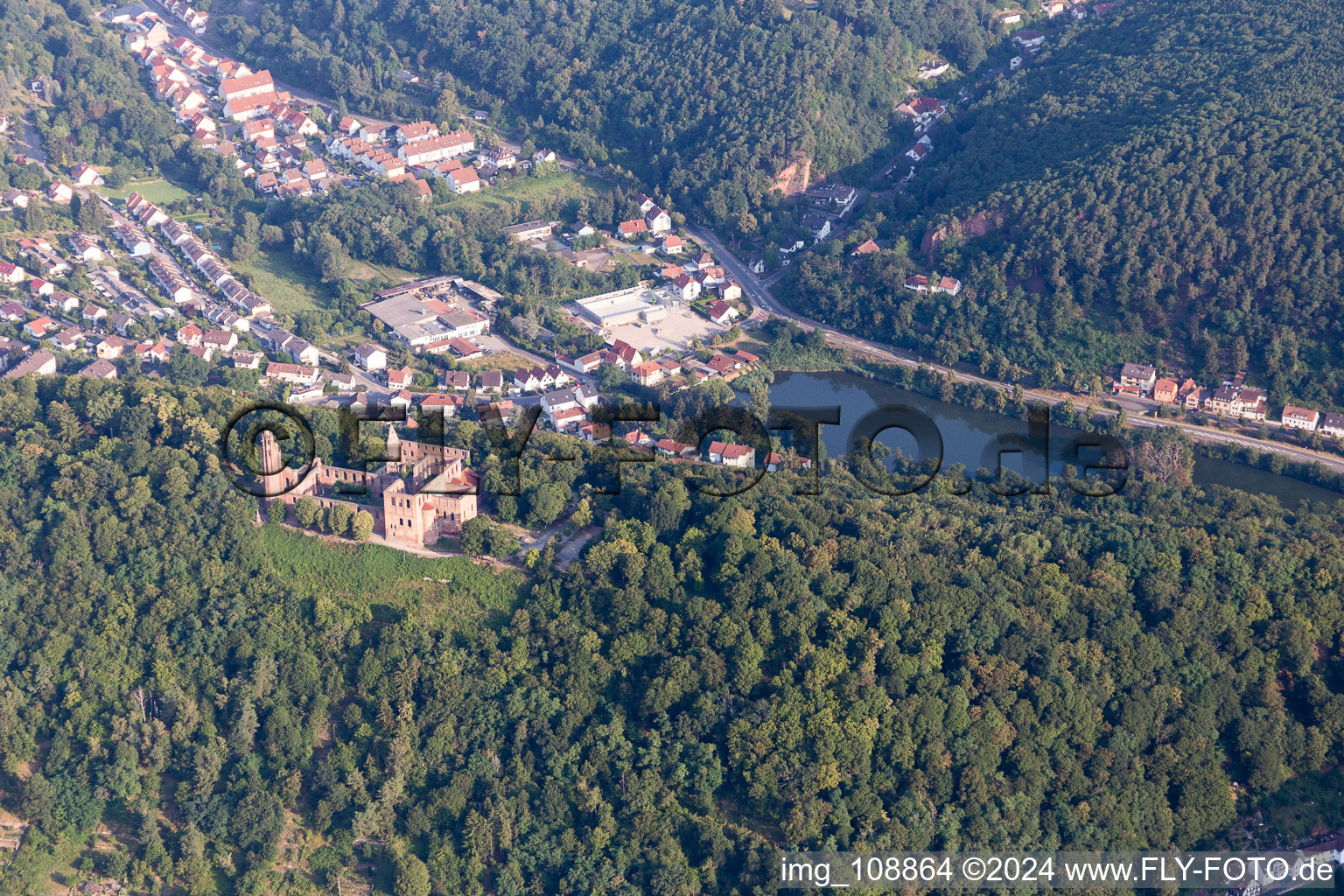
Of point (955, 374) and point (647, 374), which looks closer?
point (647, 374)

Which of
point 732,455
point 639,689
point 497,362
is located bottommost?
point 497,362

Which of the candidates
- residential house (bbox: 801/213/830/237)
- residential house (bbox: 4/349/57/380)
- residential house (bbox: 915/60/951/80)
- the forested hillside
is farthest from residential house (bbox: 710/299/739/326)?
residential house (bbox: 4/349/57/380)

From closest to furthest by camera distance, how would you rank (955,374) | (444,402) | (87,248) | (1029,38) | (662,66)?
(444,402) < (955,374) < (87,248) < (662,66) < (1029,38)

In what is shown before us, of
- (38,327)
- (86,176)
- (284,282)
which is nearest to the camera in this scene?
(38,327)

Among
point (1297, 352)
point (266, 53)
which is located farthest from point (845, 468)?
point (266, 53)

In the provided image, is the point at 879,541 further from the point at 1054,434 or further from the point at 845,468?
the point at 1054,434

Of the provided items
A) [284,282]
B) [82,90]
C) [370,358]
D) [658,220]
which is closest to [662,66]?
[658,220]

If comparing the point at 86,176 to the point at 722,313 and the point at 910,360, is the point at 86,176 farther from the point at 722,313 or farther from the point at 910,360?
the point at 910,360
